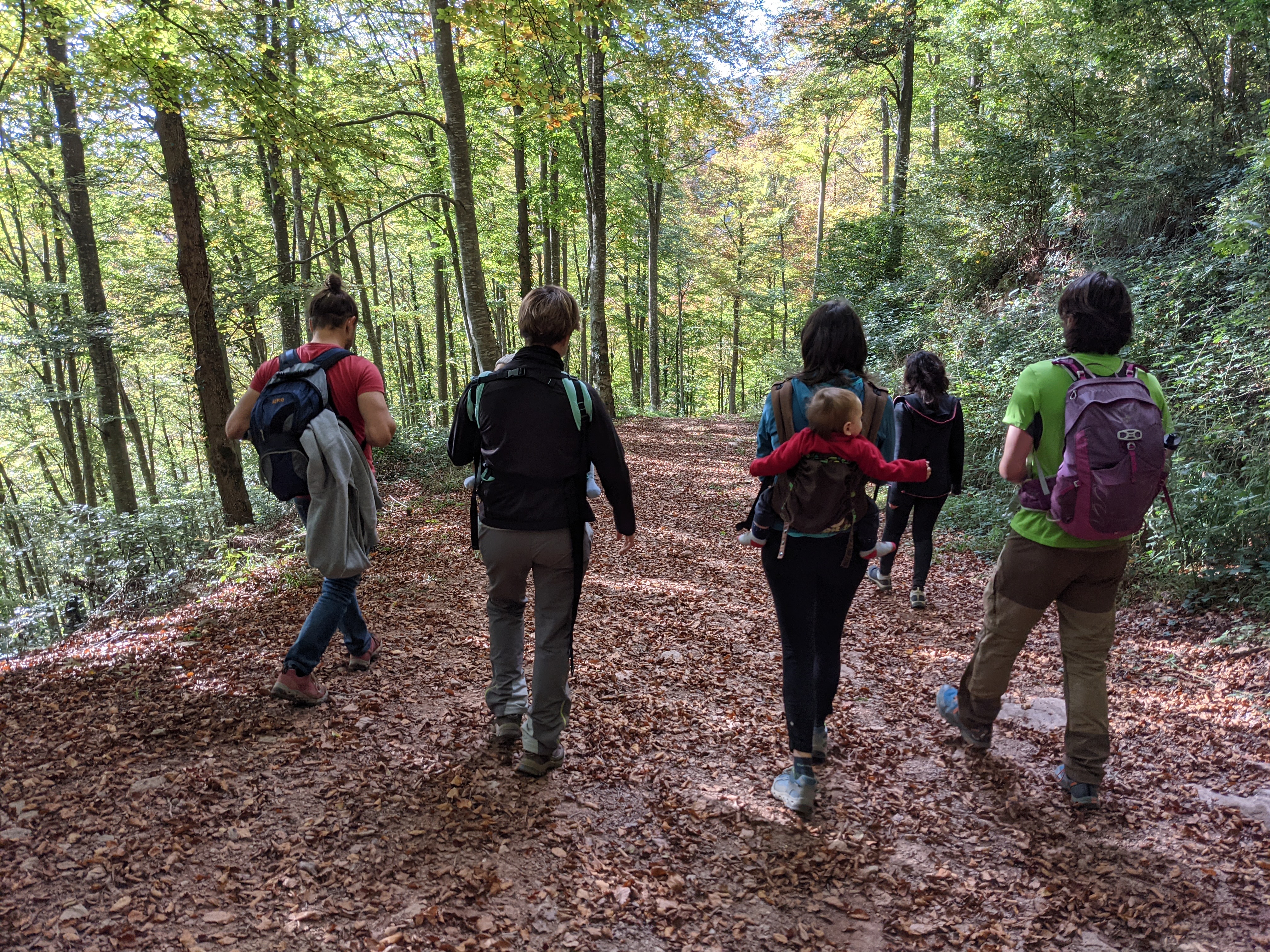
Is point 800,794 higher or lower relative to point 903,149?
lower

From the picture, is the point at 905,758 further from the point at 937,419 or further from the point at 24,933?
the point at 24,933

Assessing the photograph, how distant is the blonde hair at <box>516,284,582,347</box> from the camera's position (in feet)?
9.81

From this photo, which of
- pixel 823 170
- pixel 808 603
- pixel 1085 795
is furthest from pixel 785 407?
pixel 823 170

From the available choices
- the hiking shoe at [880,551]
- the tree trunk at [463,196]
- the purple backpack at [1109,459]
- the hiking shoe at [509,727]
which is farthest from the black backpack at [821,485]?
the tree trunk at [463,196]

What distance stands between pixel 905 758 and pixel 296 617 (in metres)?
4.37

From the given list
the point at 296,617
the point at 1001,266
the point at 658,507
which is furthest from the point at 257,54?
the point at 1001,266

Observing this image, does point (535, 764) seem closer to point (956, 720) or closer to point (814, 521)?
point (814, 521)

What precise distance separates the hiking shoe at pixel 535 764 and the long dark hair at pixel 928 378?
3997mm

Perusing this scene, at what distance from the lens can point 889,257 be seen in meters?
14.9

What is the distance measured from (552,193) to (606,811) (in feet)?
51.9

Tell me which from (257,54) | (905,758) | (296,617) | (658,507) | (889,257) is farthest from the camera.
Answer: (889,257)

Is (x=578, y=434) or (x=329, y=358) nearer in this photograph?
(x=578, y=434)

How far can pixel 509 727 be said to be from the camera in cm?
340

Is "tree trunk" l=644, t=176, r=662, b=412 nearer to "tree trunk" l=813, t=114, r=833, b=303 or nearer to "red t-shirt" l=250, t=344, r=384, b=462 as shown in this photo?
"tree trunk" l=813, t=114, r=833, b=303
